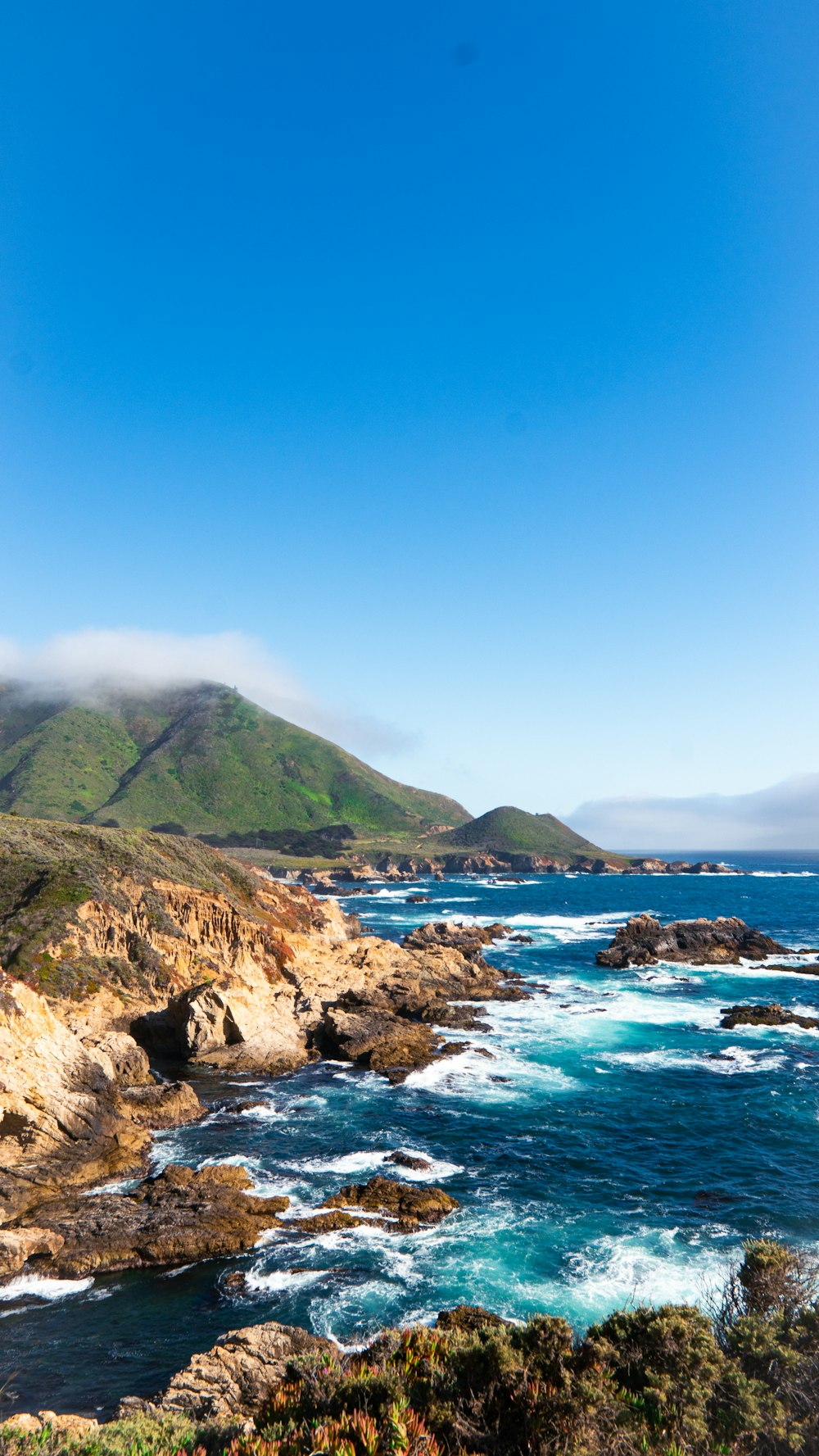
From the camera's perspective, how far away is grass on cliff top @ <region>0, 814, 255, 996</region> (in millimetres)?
45812

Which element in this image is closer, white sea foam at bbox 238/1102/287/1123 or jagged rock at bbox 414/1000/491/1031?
white sea foam at bbox 238/1102/287/1123

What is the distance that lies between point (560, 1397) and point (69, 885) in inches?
1871

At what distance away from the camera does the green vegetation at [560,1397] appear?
11133 mm

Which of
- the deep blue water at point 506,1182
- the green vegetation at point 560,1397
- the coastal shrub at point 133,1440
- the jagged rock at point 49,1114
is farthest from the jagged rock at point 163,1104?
the coastal shrub at point 133,1440

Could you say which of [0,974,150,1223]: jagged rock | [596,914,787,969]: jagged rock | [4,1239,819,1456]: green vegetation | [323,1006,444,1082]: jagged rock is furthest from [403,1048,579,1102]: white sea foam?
[596,914,787,969]: jagged rock

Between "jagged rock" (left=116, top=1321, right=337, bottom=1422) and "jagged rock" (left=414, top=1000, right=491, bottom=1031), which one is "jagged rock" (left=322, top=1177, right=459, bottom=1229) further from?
"jagged rock" (left=414, top=1000, right=491, bottom=1031)

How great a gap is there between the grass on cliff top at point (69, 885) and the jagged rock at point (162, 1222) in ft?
68.1

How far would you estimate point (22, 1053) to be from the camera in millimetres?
30328

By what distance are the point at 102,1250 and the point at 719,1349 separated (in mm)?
19588

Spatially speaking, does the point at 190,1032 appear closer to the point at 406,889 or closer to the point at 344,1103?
the point at 344,1103

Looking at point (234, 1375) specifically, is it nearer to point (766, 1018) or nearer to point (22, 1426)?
point (22, 1426)

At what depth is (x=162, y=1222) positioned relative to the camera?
24969 mm

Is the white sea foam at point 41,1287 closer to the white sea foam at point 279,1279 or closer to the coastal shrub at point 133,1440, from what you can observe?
the white sea foam at point 279,1279

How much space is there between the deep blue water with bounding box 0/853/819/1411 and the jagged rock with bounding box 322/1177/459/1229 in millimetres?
708
